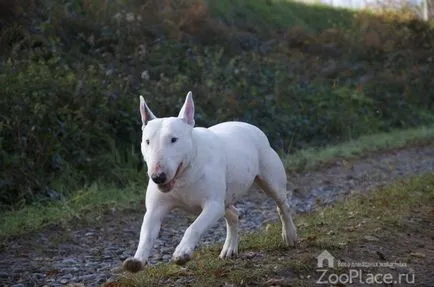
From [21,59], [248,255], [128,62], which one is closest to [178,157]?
[248,255]

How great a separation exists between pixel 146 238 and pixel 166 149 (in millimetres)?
669

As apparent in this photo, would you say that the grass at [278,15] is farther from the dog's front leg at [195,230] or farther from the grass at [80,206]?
the dog's front leg at [195,230]

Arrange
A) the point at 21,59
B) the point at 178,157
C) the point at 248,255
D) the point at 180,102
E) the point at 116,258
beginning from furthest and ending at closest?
the point at 180,102 < the point at 21,59 < the point at 116,258 < the point at 248,255 < the point at 178,157

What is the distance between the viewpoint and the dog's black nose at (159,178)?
5586 mm

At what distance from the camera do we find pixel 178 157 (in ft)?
19.1

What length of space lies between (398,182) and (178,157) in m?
6.52

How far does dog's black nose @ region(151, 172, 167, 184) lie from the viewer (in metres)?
5.59

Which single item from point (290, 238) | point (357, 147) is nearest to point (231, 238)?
point (290, 238)

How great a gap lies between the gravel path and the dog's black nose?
1.43 metres

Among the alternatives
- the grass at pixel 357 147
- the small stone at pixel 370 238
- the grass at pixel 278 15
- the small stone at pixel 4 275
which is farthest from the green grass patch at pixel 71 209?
the grass at pixel 278 15

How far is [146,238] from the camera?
5871 mm

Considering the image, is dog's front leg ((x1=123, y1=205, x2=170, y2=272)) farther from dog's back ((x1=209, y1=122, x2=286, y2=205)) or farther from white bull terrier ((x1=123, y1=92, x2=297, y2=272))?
dog's back ((x1=209, y1=122, x2=286, y2=205))

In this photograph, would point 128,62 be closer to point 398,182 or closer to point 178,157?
point 398,182

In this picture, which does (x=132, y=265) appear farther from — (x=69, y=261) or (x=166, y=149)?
(x=69, y=261)
